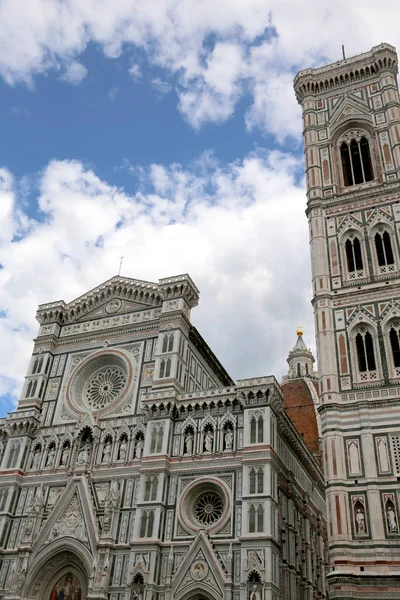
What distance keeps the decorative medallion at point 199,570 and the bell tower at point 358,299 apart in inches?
215

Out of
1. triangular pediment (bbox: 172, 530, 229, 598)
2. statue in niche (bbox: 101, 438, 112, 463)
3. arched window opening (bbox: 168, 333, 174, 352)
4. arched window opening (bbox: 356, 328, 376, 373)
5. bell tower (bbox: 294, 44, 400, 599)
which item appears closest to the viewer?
bell tower (bbox: 294, 44, 400, 599)

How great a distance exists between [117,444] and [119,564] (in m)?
5.93

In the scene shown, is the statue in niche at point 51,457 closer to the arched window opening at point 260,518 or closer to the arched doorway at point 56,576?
the arched doorway at point 56,576

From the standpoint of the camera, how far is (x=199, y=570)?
25656 mm

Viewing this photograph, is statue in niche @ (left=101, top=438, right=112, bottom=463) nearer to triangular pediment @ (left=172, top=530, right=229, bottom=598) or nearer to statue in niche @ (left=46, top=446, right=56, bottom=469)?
statue in niche @ (left=46, top=446, right=56, bottom=469)

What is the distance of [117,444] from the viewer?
30.9 metres

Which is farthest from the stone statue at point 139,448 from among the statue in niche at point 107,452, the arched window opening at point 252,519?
the arched window opening at point 252,519

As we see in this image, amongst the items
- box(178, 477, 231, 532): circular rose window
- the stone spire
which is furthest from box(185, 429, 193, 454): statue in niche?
the stone spire

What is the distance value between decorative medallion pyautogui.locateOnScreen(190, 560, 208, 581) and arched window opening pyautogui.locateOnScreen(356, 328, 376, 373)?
11133mm

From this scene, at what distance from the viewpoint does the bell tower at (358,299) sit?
2342cm

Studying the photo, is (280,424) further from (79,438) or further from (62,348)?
(62,348)

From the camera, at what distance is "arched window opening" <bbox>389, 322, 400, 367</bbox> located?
27.2m

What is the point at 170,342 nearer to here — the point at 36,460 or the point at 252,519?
the point at 36,460

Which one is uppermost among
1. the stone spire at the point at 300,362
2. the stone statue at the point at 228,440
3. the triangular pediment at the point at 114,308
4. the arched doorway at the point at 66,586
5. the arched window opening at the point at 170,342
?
the stone spire at the point at 300,362
